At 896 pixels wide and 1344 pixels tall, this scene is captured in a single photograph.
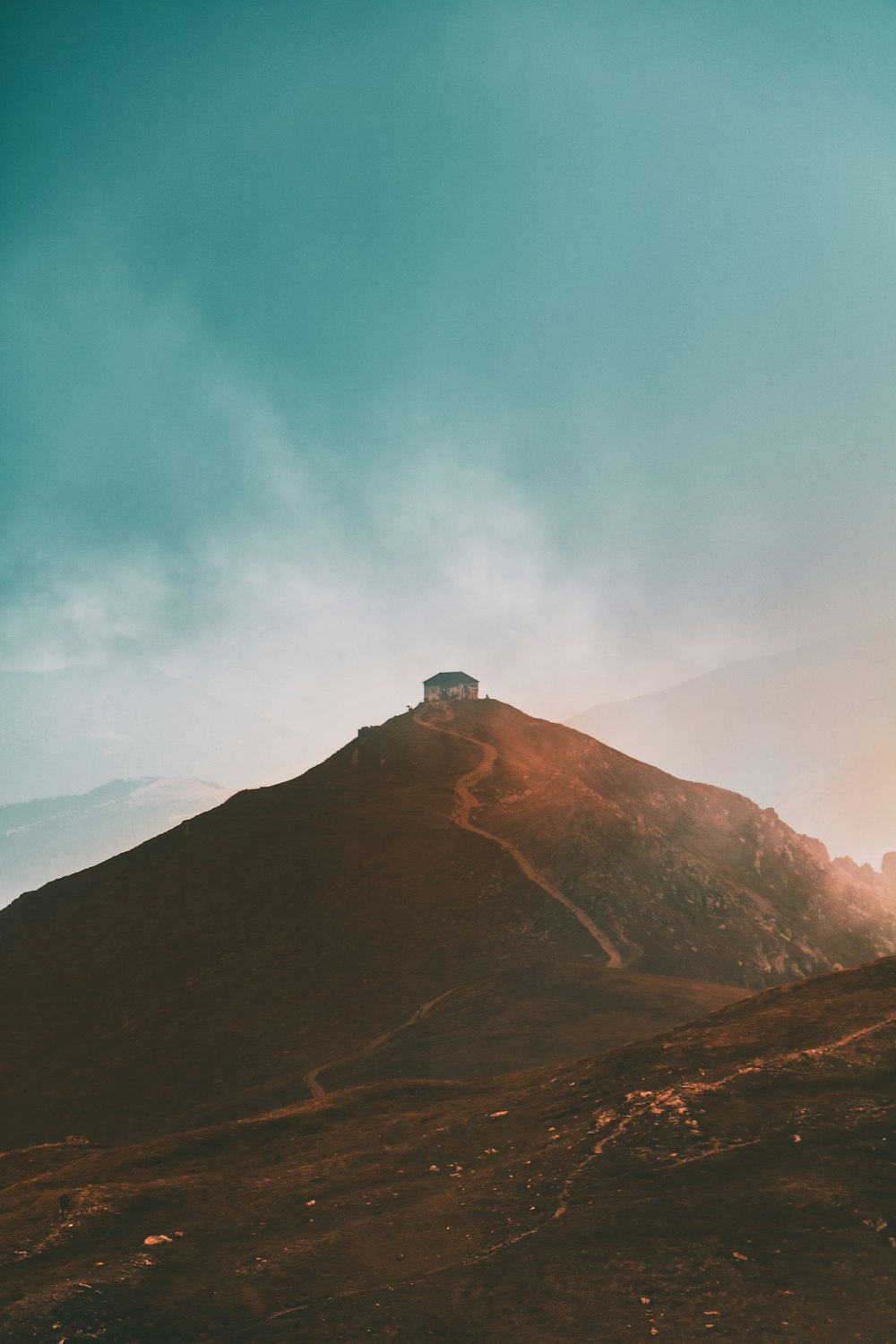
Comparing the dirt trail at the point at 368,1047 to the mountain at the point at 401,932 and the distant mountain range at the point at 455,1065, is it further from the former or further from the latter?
the distant mountain range at the point at 455,1065

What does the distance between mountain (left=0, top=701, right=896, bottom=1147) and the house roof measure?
33.0 metres

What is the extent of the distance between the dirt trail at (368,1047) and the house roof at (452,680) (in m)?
106

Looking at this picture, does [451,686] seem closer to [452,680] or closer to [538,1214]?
[452,680]

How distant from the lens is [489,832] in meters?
110

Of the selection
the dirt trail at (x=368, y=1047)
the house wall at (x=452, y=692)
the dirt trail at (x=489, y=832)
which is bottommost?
the dirt trail at (x=368, y=1047)

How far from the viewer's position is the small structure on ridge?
582 feet

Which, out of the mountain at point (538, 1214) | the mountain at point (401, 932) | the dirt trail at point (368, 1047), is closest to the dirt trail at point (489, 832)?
the mountain at point (401, 932)

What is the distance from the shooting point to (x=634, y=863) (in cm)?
10462

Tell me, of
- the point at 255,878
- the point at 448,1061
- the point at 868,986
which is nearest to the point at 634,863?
the point at 255,878

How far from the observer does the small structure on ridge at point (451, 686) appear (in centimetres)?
17725

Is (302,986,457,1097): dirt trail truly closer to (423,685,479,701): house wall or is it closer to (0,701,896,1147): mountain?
(0,701,896,1147): mountain

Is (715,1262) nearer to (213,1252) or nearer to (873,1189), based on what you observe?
(873,1189)

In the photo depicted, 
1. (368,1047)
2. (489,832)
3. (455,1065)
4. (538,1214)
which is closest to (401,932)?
(368,1047)

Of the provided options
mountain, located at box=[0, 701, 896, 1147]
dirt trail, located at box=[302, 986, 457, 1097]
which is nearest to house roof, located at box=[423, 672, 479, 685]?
mountain, located at box=[0, 701, 896, 1147]
